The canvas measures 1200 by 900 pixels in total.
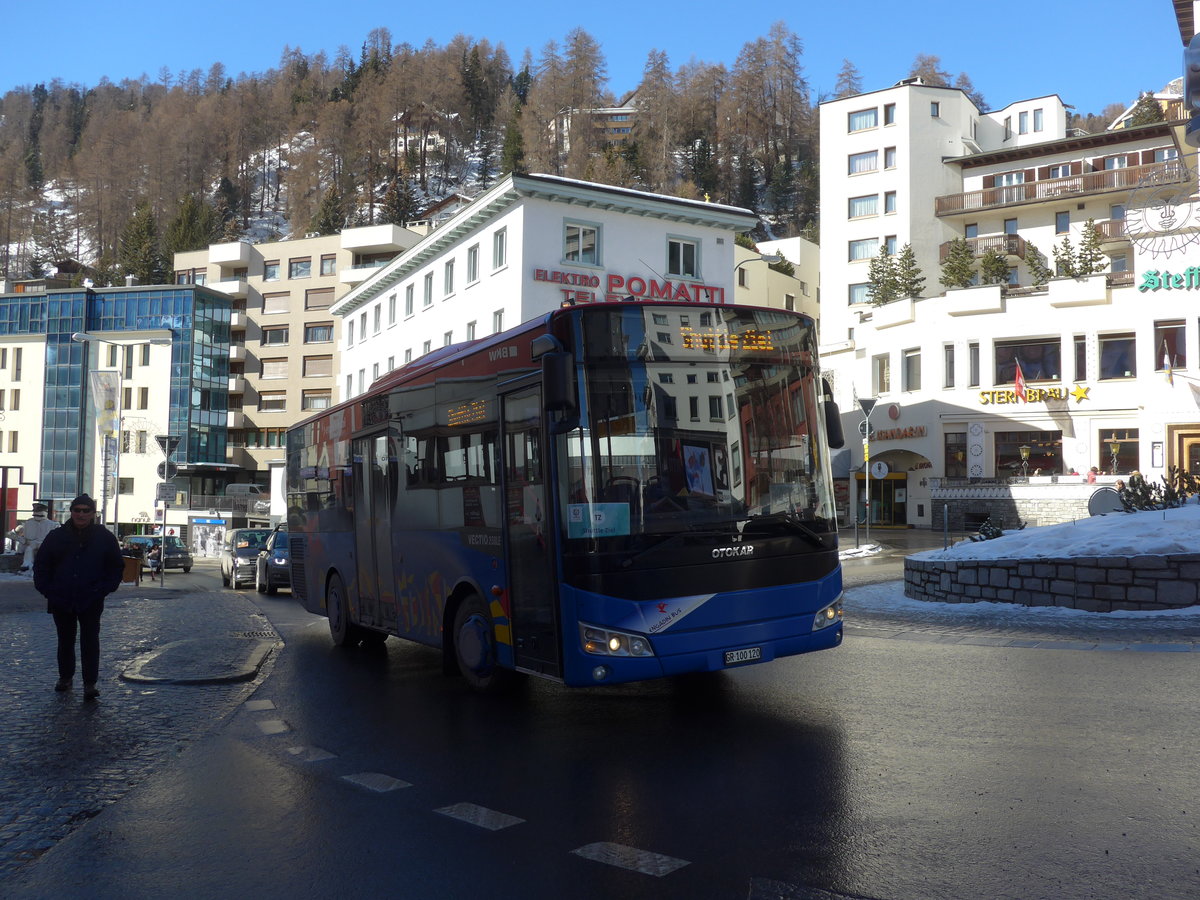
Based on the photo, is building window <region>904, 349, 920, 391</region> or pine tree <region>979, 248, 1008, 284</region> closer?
building window <region>904, 349, 920, 391</region>

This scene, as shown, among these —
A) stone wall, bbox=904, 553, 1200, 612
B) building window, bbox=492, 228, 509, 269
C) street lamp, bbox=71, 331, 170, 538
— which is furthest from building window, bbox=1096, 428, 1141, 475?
street lamp, bbox=71, 331, 170, 538

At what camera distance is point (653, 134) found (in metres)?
116

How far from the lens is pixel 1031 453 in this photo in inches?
1849

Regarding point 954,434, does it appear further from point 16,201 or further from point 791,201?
point 16,201

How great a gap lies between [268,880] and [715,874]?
1925mm

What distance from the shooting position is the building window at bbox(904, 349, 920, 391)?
50.9 metres

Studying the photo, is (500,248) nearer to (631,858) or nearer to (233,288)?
(631,858)

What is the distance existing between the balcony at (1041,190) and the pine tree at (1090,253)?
10.4 ft

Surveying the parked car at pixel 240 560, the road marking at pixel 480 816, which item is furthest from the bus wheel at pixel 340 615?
the parked car at pixel 240 560

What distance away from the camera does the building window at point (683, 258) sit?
42.6 metres

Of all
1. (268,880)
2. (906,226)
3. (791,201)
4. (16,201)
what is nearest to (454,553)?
(268,880)

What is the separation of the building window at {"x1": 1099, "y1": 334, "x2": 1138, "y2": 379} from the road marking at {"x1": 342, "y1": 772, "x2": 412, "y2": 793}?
4449 cm

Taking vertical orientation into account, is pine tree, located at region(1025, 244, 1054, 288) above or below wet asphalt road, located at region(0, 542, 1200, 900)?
above

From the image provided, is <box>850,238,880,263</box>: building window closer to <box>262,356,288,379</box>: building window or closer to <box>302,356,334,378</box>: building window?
<box>302,356,334,378</box>: building window
